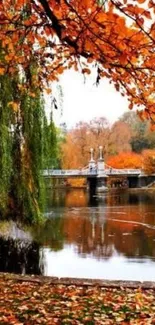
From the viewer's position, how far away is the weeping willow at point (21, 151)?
7.73 metres

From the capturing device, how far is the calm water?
9781 mm

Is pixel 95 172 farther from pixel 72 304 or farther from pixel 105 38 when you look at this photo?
pixel 105 38

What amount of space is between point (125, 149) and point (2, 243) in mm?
39243

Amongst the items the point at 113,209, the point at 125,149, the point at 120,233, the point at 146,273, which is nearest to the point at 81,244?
the point at 120,233

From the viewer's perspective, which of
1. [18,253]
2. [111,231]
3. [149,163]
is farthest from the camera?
[149,163]

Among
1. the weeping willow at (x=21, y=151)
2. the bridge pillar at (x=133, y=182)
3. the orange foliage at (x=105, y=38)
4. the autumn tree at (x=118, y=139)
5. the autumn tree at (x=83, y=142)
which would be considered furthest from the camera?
the autumn tree at (x=118, y=139)

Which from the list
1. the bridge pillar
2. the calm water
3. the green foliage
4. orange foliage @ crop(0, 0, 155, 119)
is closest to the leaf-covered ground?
orange foliage @ crop(0, 0, 155, 119)

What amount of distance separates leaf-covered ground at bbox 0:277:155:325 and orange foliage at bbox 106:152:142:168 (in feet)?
142

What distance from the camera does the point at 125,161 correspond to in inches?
1922

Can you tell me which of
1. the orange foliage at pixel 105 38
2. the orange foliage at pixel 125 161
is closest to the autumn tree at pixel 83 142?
the orange foliage at pixel 125 161

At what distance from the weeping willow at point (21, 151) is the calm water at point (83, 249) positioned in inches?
46.2

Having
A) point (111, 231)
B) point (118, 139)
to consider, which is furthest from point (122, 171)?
point (111, 231)

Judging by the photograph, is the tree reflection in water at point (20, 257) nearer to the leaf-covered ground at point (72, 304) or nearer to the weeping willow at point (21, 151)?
the weeping willow at point (21, 151)

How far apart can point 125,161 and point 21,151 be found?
41.0 metres
